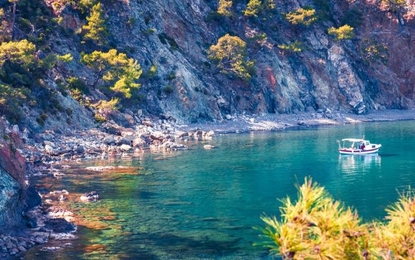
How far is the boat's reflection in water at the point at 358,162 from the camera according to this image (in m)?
71.0

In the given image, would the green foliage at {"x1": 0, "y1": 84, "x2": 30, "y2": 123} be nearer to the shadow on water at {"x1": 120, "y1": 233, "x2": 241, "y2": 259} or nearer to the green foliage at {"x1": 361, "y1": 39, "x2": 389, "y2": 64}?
the shadow on water at {"x1": 120, "y1": 233, "x2": 241, "y2": 259}

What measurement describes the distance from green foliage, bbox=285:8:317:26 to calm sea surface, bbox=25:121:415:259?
1974 inches

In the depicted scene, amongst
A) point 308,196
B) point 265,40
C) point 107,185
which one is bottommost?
point 107,185

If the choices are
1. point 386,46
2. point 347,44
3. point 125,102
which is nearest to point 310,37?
point 347,44

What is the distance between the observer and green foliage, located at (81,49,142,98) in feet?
326

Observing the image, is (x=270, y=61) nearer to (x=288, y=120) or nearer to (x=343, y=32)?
(x=288, y=120)

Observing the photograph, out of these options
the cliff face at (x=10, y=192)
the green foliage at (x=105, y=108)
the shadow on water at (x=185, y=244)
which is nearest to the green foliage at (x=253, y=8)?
the green foliage at (x=105, y=108)

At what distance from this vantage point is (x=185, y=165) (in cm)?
7144

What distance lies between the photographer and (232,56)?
409ft

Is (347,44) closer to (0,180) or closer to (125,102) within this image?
(125,102)

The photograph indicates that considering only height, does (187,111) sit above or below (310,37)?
below

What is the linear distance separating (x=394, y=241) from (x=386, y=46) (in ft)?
499

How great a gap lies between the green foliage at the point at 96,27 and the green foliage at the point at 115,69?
178 inches

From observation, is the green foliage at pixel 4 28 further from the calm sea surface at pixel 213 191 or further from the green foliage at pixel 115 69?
the calm sea surface at pixel 213 191
